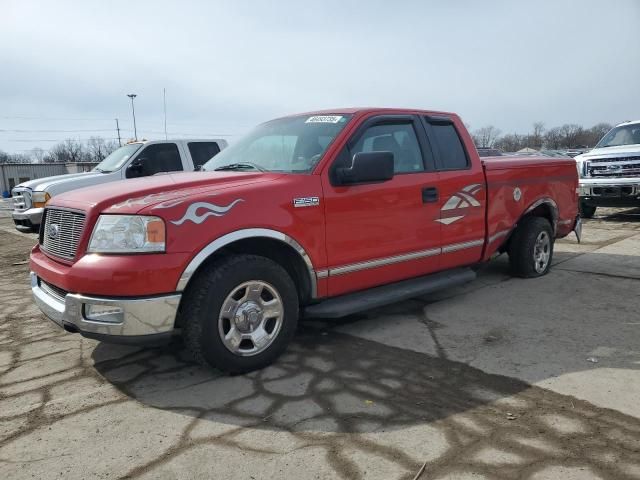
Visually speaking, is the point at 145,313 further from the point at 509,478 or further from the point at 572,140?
the point at 572,140

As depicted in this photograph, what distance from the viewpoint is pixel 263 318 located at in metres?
3.49

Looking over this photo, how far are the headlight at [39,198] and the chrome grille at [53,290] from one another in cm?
542

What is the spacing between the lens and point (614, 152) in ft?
33.1

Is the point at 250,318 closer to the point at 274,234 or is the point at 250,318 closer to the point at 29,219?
the point at 274,234

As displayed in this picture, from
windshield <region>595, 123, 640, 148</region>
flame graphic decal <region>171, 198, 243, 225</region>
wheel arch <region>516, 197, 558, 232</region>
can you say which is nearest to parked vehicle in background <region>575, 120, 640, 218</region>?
windshield <region>595, 123, 640, 148</region>

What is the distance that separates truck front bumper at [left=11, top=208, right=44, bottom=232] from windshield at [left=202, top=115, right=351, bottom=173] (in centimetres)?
540

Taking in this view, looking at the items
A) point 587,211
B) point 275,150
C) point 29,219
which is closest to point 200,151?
point 29,219

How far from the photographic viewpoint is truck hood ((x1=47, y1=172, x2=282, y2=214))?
3.19 m

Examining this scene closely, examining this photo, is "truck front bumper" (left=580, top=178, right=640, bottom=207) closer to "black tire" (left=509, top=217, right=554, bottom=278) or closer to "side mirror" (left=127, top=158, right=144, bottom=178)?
"black tire" (left=509, top=217, right=554, bottom=278)

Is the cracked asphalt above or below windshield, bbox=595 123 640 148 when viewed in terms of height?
below

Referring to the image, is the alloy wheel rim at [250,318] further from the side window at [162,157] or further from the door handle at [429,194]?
the side window at [162,157]

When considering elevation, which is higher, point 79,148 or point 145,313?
point 79,148

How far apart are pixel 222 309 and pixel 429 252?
205 cm

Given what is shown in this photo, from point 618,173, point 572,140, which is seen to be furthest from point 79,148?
point 618,173
